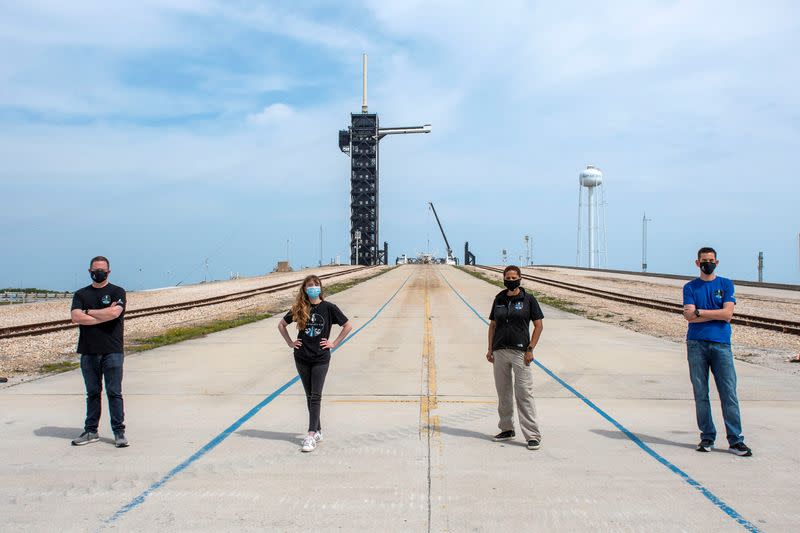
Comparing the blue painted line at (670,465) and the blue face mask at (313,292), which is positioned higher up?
the blue face mask at (313,292)

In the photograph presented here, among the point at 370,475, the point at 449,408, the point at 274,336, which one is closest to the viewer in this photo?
the point at 370,475

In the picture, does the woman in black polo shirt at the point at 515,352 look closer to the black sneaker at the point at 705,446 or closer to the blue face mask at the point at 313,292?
the black sneaker at the point at 705,446

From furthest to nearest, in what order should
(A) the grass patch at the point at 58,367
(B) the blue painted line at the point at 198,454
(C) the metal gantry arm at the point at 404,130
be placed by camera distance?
(C) the metal gantry arm at the point at 404,130
(A) the grass patch at the point at 58,367
(B) the blue painted line at the point at 198,454

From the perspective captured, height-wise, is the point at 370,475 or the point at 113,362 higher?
the point at 113,362

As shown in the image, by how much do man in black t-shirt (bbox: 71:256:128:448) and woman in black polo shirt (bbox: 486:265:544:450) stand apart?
4.01 metres

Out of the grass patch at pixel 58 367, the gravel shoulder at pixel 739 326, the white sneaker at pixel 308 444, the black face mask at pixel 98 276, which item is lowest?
the gravel shoulder at pixel 739 326

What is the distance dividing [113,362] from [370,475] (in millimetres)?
3069

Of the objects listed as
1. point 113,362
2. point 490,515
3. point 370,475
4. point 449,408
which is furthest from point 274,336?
point 490,515

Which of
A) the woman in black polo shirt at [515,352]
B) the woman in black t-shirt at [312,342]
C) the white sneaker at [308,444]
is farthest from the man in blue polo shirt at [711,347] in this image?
the white sneaker at [308,444]

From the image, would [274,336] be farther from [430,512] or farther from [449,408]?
[430,512]

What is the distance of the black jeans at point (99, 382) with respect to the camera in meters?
7.34

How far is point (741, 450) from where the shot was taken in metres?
7.10

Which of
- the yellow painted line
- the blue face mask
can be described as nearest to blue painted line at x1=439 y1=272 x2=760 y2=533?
the yellow painted line

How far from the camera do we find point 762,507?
18.4 ft
